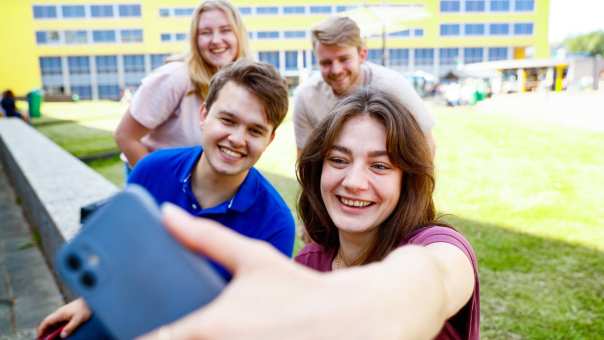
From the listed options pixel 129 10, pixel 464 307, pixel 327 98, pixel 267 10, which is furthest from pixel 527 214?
pixel 129 10

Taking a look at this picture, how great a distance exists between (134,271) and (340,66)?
261 cm

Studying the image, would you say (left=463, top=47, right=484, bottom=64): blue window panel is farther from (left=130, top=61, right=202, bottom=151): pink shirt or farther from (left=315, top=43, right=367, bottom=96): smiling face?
(left=130, top=61, right=202, bottom=151): pink shirt

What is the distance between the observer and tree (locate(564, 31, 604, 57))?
93925 mm

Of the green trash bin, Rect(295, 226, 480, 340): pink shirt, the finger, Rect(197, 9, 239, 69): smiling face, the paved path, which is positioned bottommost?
the green trash bin

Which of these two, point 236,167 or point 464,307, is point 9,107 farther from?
point 464,307

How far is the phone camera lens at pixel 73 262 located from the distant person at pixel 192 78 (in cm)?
215

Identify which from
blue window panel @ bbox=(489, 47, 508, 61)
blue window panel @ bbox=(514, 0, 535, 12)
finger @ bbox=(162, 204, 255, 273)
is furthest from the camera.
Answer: blue window panel @ bbox=(489, 47, 508, 61)

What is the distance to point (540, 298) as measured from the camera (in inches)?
142

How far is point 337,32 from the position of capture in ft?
9.94

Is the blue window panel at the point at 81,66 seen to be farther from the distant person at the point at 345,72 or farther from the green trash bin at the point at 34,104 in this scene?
the distant person at the point at 345,72

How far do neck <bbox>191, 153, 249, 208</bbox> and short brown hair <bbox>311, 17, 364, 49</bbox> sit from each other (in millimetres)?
1275

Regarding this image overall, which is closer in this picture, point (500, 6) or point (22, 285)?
point (22, 285)

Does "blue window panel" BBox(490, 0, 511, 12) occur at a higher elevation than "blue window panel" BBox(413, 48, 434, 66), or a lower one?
higher

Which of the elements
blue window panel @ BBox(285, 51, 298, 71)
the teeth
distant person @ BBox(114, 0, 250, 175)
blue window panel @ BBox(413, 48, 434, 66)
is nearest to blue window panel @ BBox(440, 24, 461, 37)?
blue window panel @ BBox(413, 48, 434, 66)
